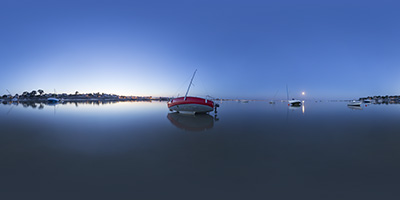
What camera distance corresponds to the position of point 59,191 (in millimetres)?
3875

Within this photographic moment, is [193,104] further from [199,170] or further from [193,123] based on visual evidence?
[199,170]

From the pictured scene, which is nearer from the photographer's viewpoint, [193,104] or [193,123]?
[193,123]

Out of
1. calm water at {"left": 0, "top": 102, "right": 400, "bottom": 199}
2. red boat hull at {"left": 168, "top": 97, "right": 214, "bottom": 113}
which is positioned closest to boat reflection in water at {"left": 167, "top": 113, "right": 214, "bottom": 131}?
red boat hull at {"left": 168, "top": 97, "right": 214, "bottom": 113}

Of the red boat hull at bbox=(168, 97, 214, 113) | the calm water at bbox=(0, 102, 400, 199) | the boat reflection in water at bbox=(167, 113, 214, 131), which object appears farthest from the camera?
the red boat hull at bbox=(168, 97, 214, 113)

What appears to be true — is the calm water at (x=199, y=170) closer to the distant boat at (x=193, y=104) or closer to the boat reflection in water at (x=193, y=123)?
the boat reflection in water at (x=193, y=123)

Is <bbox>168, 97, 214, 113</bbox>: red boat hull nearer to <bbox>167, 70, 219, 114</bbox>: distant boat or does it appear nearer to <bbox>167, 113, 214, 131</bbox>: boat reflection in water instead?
<bbox>167, 70, 219, 114</bbox>: distant boat

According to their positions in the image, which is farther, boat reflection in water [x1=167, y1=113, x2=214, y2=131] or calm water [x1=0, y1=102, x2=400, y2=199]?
boat reflection in water [x1=167, y1=113, x2=214, y2=131]

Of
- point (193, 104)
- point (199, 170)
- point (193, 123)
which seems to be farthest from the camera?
point (193, 104)

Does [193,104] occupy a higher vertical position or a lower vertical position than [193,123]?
higher

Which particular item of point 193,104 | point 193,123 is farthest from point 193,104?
point 193,123

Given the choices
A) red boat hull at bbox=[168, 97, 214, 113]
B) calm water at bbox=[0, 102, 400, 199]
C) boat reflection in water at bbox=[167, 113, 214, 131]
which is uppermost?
red boat hull at bbox=[168, 97, 214, 113]

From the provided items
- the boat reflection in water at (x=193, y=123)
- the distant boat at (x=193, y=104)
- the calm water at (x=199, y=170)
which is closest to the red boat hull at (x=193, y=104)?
the distant boat at (x=193, y=104)

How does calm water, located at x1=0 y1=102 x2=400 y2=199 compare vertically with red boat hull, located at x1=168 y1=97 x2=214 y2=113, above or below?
below

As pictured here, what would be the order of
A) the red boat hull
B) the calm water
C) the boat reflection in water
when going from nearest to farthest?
the calm water → the boat reflection in water → the red boat hull
